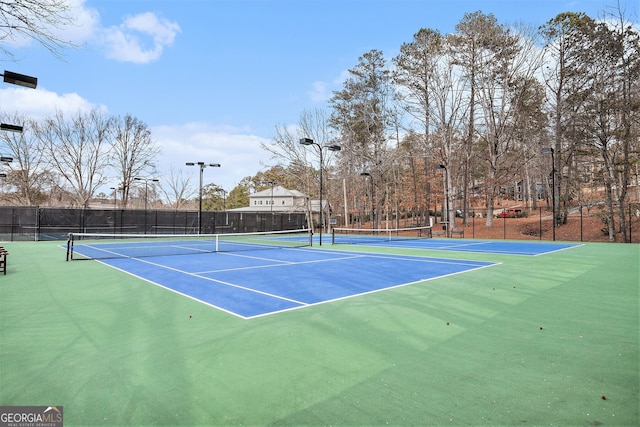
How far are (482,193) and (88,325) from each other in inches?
1256

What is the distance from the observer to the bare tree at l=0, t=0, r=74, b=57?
550cm

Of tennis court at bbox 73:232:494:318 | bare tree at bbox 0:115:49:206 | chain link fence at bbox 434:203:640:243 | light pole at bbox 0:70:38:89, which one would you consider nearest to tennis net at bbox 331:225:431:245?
chain link fence at bbox 434:203:640:243

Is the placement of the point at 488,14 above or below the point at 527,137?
above

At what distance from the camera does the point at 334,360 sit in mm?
3391

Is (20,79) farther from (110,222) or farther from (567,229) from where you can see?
(567,229)

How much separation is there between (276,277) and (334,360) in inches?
200

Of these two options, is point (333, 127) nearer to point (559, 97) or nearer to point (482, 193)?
point (482, 193)

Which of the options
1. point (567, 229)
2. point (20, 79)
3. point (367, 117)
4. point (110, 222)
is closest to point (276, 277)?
point (20, 79)

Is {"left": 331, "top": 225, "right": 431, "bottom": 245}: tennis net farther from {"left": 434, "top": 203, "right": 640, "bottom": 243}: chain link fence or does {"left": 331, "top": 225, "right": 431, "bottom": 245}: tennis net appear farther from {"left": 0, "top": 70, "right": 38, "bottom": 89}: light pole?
{"left": 0, "top": 70, "right": 38, "bottom": 89}: light pole

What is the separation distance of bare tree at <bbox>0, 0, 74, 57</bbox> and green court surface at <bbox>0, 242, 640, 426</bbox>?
164 inches

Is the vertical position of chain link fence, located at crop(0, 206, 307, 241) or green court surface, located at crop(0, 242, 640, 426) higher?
chain link fence, located at crop(0, 206, 307, 241)

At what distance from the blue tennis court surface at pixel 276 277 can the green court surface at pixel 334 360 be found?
506 mm

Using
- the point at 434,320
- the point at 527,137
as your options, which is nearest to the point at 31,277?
the point at 434,320

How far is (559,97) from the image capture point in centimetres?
2711
